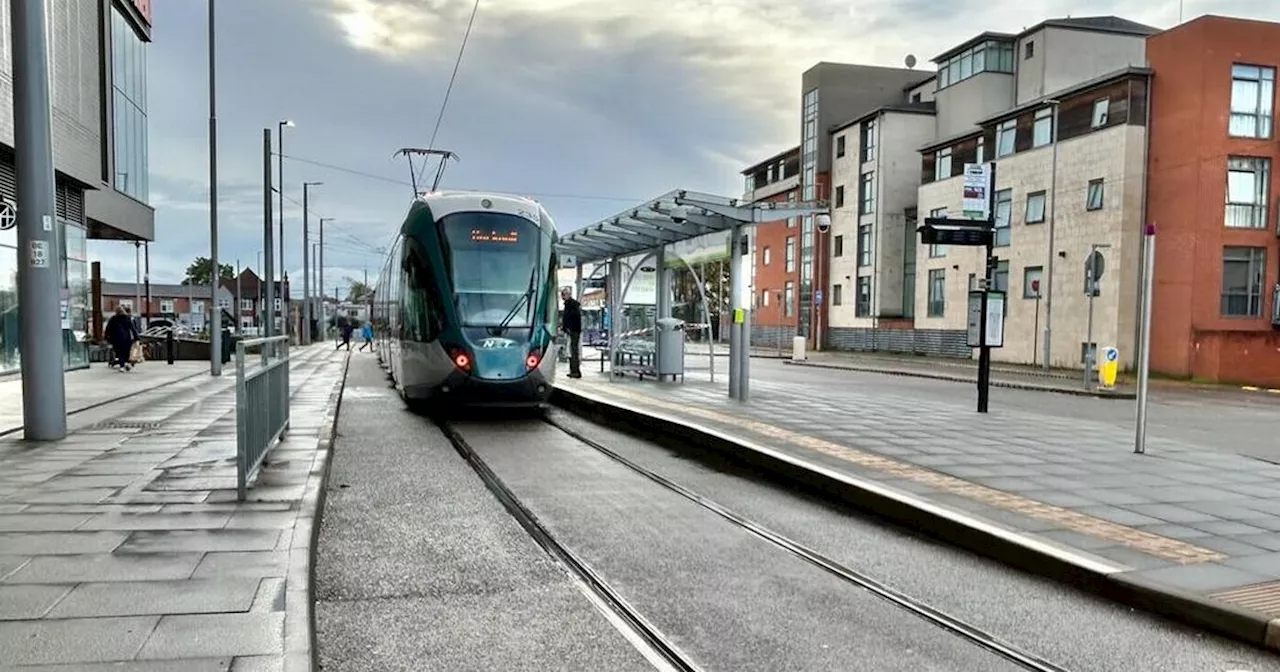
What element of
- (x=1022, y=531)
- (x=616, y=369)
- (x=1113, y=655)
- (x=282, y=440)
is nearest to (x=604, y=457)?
(x=282, y=440)

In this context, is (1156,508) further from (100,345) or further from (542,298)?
(100,345)

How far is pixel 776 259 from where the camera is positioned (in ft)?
211

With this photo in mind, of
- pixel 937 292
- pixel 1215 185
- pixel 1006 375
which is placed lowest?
pixel 1006 375

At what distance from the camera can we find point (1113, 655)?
405 cm

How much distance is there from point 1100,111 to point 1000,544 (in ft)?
105

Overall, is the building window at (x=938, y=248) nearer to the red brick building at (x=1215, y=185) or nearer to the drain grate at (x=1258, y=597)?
the red brick building at (x=1215, y=185)

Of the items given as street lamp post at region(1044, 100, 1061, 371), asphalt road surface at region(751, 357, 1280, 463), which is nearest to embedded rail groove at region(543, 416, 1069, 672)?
asphalt road surface at region(751, 357, 1280, 463)

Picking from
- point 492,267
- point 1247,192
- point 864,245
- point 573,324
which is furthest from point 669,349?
point 864,245

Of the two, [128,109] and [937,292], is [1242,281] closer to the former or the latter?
[937,292]

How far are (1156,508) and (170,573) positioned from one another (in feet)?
22.7

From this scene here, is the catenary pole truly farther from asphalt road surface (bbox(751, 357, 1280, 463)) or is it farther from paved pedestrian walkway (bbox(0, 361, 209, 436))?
asphalt road surface (bbox(751, 357, 1280, 463))

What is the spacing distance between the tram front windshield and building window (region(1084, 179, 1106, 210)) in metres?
27.1

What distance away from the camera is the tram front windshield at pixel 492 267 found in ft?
39.8

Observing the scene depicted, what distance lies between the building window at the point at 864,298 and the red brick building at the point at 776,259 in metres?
8.16
